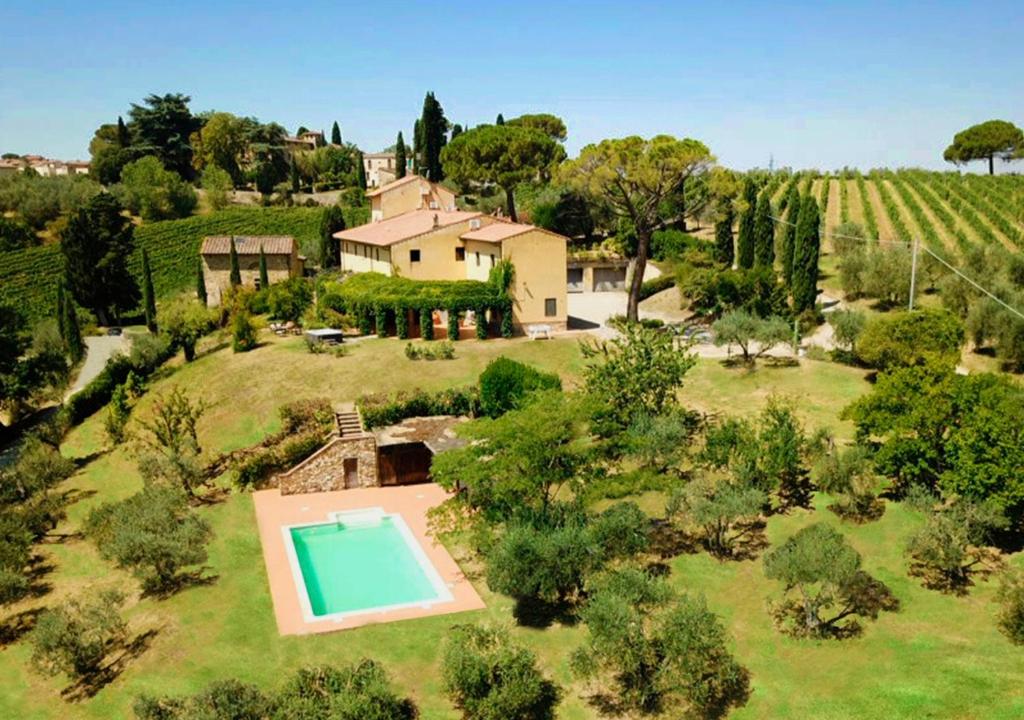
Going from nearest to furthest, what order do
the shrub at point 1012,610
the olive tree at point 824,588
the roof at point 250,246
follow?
the shrub at point 1012,610
the olive tree at point 824,588
the roof at point 250,246

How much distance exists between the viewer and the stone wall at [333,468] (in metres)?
30.0

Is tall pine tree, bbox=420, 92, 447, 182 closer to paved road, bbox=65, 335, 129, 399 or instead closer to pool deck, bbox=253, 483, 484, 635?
paved road, bbox=65, 335, 129, 399

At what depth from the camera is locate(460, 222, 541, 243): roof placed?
1683 inches

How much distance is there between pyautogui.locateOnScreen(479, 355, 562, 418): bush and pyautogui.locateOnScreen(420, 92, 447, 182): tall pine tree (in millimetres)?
59767

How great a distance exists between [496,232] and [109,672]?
103ft

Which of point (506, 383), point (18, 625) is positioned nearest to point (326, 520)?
point (506, 383)

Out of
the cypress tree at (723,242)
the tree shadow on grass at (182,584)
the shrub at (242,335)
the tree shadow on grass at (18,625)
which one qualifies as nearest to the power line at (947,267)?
the cypress tree at (723,242)

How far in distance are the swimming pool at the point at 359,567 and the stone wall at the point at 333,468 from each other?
2576 mm

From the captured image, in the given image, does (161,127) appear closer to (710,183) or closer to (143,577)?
(710,183)

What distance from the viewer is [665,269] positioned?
5891cm

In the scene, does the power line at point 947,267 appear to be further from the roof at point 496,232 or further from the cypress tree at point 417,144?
the cypress tree at point 417,144

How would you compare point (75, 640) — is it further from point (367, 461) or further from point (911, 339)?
point (911, 339)

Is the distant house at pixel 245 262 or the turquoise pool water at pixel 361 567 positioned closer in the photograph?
the turquoise pool water at pixel 361 567

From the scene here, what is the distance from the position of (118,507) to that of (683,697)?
17.7 meters
